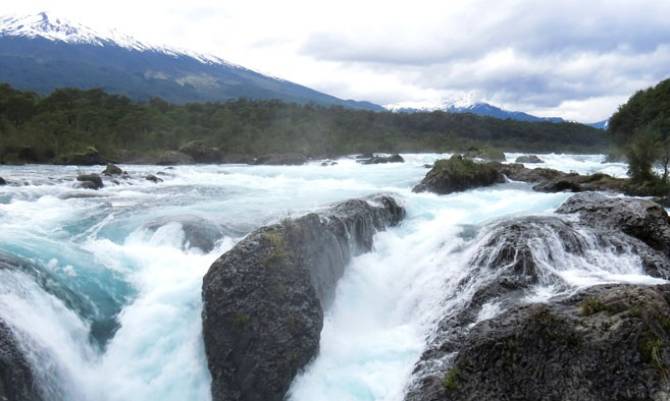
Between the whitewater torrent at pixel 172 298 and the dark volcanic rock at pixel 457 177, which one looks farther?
the dark volcanic rock at pixel 457 177

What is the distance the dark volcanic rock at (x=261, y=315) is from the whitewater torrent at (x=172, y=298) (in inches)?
14.5

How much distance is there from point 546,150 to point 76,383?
8686 cm

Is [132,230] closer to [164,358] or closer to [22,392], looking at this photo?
[164,358]

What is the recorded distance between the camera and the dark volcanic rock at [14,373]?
6.53m

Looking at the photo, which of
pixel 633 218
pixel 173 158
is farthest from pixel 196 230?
pixel 173 158

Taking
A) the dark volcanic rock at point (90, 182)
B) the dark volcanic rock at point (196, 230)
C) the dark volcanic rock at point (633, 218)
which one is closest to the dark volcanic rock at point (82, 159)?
the dark volcanic rock at point (90, 182)

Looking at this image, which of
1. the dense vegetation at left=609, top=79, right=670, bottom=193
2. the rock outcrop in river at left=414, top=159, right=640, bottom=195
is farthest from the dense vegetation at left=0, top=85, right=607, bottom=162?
the rock outcrop in river at left=414, top=159, right=640, bottom=195

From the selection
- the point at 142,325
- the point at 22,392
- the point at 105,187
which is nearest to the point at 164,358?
the point at 142,325

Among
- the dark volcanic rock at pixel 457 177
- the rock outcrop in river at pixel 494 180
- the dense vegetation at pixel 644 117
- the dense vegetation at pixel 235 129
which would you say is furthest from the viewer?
the dense vegetation at pixel 235 129

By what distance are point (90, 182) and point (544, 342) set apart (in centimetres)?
2164

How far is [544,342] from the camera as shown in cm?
629

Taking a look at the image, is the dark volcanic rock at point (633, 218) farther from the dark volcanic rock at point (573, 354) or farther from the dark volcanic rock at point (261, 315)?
the dark volcanic rock at point (261, 315)

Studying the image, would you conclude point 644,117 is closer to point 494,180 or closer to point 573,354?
point 494,180

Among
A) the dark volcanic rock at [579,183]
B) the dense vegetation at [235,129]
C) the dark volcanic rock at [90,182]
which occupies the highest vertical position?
the dense vegetation at [235,129]
